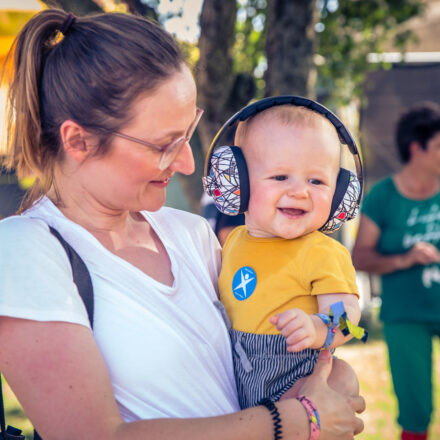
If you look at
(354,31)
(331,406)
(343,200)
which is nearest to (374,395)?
(354,31)

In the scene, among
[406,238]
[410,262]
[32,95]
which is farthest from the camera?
[406,238]

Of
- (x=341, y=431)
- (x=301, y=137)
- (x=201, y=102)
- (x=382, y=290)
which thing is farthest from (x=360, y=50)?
(x=341, y=431)

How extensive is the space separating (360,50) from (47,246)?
7.19m

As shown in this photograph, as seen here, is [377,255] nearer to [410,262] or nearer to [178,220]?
[410,262]

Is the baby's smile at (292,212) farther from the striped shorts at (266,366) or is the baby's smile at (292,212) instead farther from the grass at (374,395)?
the grass at (374,395)

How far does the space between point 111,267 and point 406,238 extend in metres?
3.40

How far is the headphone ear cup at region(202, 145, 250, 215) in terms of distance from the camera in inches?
76.9

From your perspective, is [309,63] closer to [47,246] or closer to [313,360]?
[313,360]

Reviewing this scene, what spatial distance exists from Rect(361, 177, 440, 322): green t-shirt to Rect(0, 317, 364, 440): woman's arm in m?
3.33

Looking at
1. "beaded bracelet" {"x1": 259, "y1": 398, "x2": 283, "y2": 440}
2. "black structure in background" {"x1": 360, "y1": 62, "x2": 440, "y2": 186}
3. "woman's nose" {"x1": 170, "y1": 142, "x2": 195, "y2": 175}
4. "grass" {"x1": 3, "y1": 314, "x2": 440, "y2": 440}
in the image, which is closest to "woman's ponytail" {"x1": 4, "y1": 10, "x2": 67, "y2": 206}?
"woman's nose" {"x1": 170, "y1": 142, "x2": 195, "y2": 175}

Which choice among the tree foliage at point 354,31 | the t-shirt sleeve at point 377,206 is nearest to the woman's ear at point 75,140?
the t-shirt sleeve at point 377,206

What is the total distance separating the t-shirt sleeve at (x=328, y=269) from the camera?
70.1 inches

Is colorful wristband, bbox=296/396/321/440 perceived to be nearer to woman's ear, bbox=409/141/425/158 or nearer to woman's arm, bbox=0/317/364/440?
woman's arm, bbox=0/317/364/440

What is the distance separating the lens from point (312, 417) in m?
1.58
